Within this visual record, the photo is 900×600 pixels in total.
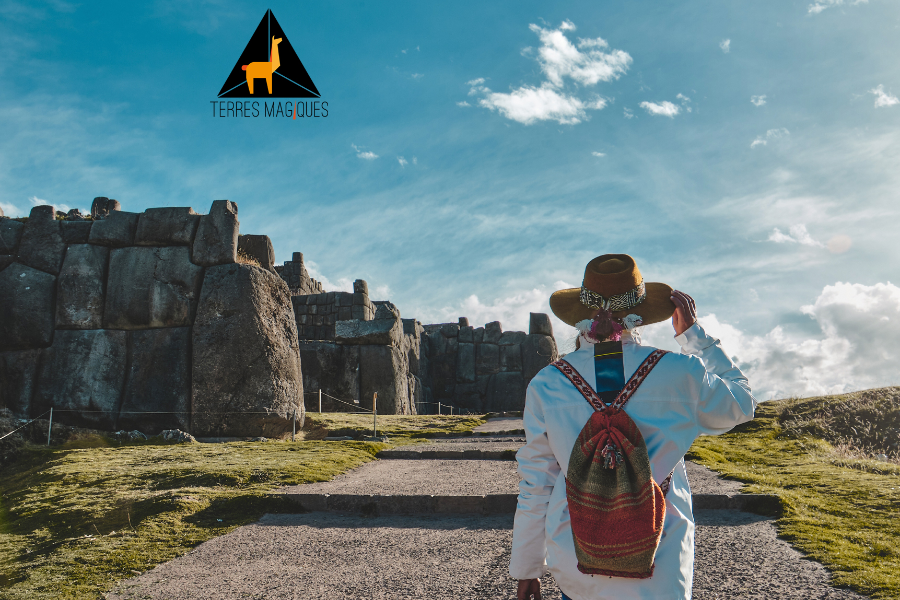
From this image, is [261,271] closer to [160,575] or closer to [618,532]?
[160,575]

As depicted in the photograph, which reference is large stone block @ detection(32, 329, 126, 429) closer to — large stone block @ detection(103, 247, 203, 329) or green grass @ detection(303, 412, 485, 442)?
large stone block @ detection(103, 247, 203, 329)

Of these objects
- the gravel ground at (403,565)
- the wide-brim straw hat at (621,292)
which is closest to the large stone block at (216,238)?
the gravel ground at (403,565)

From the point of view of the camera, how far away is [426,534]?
5.32 meters

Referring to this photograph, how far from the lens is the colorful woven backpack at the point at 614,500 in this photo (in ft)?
6.36

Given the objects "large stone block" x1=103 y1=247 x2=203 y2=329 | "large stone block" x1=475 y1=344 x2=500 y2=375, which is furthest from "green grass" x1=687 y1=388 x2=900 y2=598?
"large stone block" x1=475 y1=344 x2=500 y2=375

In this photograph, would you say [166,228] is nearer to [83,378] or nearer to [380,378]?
[83,378]

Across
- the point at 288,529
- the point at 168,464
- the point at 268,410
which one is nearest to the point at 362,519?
the point at 288,529

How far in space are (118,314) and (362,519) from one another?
8987 millimetres

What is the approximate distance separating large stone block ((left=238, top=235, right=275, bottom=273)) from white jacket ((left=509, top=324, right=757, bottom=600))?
14.2 meters

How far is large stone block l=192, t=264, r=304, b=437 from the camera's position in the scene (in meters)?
11.9

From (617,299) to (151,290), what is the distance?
12191mm

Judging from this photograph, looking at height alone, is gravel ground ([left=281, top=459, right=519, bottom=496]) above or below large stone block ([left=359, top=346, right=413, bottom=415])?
below

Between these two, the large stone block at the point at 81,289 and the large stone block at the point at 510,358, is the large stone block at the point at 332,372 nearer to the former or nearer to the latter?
the large stone block at the point at 81,289

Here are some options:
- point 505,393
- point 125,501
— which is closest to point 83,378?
point 125,501
